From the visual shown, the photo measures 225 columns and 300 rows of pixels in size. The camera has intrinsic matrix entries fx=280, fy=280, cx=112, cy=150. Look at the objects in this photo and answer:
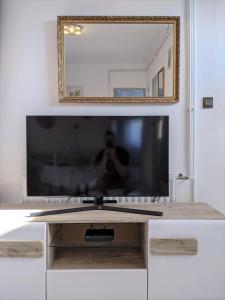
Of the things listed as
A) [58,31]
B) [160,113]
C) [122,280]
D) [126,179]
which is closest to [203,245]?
[122,280]

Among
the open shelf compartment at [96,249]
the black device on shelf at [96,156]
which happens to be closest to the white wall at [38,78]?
the black device on shelf at [96,156]

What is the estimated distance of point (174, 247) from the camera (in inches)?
66.4

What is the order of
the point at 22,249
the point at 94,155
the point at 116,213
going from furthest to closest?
the point at 94,155 < the point at 116,213 < the point at 22,249

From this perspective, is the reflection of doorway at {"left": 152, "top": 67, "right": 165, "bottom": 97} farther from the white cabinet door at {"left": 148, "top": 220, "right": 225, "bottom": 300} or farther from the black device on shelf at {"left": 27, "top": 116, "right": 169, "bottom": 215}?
the white cabinet door at {"left": 148, "top": 220, "right": 225, "bottom": 300}

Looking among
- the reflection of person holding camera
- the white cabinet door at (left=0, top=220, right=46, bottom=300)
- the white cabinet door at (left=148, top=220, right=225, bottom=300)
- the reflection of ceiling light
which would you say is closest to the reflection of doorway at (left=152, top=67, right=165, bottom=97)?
the reflection of person holding camera

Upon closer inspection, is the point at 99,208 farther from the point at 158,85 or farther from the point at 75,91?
the point at 158,85

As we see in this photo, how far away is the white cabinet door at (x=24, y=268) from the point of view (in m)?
1.69

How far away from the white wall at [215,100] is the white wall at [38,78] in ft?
0.35

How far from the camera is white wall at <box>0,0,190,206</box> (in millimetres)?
2170

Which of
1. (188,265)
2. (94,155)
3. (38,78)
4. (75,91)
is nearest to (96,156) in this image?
(94,155)

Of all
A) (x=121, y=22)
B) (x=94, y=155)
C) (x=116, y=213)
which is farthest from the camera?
(x=121, y=22)

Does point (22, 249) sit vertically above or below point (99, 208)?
below

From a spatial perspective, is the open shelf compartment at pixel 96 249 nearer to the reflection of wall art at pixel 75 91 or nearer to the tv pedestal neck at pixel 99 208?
A: the tv pedestal neck at pixel 99 208

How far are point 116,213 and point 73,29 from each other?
142cm
